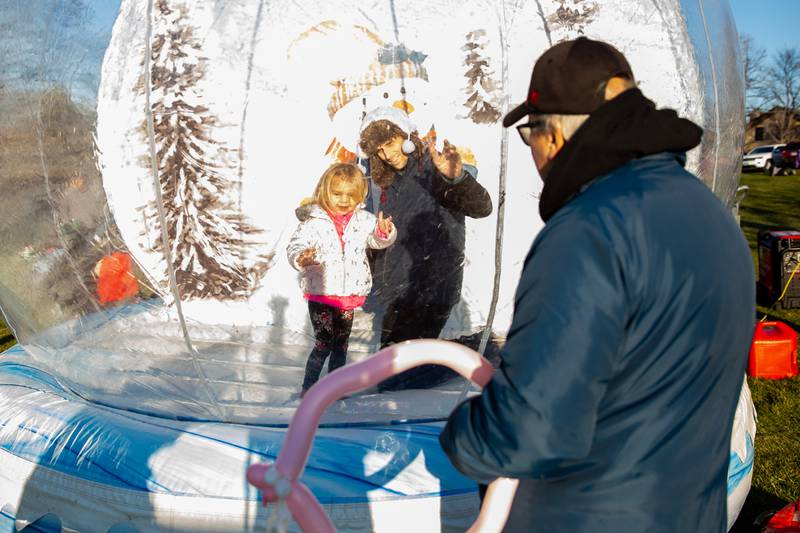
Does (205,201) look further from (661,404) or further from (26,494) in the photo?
(661,404)

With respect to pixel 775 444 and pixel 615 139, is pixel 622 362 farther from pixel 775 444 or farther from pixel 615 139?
pixel 775 444

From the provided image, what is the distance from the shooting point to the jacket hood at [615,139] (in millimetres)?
1458

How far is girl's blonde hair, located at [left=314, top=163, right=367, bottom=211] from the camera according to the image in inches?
106

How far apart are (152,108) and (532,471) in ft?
6.66

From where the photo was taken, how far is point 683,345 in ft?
4.74

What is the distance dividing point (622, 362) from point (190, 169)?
1880 mm

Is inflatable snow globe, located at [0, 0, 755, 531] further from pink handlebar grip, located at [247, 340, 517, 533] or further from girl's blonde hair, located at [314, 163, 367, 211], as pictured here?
pink handlebar grip, located at [247, 340, 517, 533]

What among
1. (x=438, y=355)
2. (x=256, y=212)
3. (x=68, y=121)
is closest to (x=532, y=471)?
(x=438, y=355)

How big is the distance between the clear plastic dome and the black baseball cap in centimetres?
119

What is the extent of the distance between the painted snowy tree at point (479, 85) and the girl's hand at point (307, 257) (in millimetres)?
731

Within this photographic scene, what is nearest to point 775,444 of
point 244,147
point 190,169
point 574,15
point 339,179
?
point 574,15

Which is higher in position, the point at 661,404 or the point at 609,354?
the point at 609,354

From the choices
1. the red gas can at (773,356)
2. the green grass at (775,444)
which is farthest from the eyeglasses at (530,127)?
the red gas can at (773,356)

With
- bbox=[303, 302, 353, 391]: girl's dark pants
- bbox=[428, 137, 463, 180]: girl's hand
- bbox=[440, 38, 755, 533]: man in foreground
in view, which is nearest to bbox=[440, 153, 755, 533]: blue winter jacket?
bbox=[440, 38, 755, 533]: man in foreground
